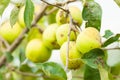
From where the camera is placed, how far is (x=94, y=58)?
1.05 metres

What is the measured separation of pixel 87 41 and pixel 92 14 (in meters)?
0.10

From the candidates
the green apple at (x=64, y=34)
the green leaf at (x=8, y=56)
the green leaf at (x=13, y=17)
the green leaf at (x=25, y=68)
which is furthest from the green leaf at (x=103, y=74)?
the green leaf at (x=25, y=68)

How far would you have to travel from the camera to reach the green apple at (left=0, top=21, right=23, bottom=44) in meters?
1.57

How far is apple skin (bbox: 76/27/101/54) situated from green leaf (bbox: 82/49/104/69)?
0.03 meters

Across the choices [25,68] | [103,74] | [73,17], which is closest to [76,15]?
[73,17]

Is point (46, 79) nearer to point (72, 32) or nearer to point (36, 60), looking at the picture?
point (36, 60)

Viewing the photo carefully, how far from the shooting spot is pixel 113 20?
2004mm

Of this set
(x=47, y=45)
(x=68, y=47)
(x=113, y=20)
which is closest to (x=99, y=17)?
(x=68, y=47)

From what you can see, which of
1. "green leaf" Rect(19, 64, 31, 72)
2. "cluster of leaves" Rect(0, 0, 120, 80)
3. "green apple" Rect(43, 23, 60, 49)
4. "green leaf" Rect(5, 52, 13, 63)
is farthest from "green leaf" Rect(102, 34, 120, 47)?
"green leaf" Rect(19, 64, 31, 72)

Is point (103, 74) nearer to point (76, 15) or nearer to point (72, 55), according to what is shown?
point (72, 55)

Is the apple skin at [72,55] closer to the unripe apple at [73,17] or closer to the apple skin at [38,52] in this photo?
the unripe apple at [73,17]

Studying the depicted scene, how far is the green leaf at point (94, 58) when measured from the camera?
1.02m

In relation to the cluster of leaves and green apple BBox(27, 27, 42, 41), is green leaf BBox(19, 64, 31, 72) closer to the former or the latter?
green apple BBox(27, 27, 42, 41)

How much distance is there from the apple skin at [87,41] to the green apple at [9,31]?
1.77ft
